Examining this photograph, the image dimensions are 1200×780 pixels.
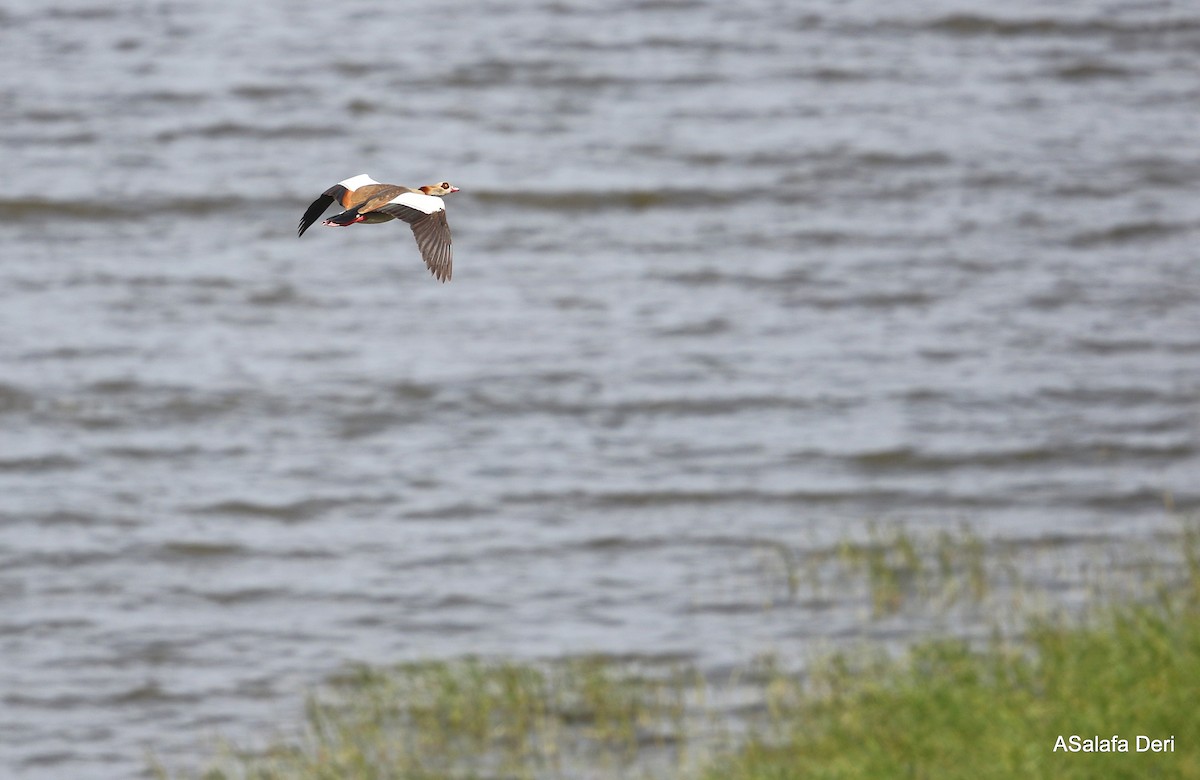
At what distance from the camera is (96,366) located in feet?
62.7

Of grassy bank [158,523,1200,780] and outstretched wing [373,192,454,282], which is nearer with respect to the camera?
outstretched wing [373,192,454,282]

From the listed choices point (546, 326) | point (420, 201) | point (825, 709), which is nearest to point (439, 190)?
point (420, 201)

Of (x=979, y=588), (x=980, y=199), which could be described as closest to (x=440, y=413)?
(x=979, y=588)

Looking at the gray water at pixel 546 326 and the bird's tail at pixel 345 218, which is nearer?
the bird's tail at pixel 345 218

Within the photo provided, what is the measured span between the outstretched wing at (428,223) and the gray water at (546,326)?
33.9ft

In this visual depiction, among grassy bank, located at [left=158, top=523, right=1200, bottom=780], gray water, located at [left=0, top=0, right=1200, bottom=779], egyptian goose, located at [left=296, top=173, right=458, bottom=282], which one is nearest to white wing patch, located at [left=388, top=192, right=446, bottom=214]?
egyptian goose, located at [left=296, top=173, right=458, bottom=282]

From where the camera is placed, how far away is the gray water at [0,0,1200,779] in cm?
1446

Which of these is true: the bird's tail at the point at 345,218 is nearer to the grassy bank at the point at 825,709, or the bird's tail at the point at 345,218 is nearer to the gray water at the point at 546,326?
the grassy bank at the point at 825,709

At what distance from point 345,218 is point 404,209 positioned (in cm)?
12

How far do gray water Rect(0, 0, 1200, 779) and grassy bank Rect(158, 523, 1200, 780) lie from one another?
0.72m

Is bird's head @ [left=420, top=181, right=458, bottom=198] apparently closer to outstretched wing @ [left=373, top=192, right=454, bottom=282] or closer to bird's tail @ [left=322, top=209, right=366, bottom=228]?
outstretched wing @ [left=373, top=192, right=454, bottom=282]

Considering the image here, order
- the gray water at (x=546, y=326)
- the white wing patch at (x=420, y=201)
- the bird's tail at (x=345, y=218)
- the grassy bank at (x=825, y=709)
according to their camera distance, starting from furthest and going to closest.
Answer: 1. the gray water at (x=546, y=326)
2. the grassy bank at (x=825, y=709)
3. the white wing patch at (x=420, y=201)
4. the bird's tail at (x=345, y=218)

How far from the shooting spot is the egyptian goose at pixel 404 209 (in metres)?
2.44

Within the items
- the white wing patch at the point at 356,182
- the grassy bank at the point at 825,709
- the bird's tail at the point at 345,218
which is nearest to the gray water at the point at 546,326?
the grassy bank at the point at 825,709
